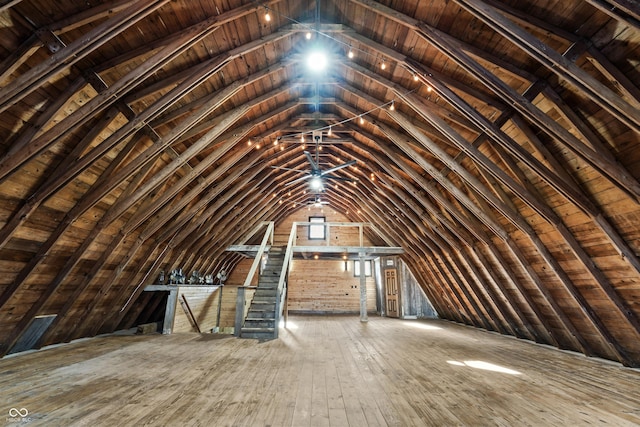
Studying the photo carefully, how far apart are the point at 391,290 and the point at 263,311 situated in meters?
7.38

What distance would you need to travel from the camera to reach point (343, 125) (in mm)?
7188

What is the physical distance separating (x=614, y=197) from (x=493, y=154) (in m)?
1.75

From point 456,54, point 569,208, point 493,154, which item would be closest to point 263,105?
point 456,54

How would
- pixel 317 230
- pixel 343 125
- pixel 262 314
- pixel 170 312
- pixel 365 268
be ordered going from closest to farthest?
1. pixel 343 125
2. pixel 262 314
3. pixel 170 312
4. pixel 365 268
5. pixel 317 230

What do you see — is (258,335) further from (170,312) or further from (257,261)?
(170,312)

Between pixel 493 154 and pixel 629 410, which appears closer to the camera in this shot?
pixel 629 410

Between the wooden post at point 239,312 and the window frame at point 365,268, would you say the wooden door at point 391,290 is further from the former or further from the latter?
the wooden post at point 239,312

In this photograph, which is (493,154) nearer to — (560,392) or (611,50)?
(611,50)

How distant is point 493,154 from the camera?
4.96 meters

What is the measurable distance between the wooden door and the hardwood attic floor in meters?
6.54

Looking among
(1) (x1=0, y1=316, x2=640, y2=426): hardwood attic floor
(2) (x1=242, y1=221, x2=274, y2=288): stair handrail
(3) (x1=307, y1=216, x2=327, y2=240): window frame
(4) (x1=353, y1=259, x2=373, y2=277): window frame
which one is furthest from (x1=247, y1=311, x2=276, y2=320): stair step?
(4) (x1=353, y1=259, x2=373, y2=277): window frame

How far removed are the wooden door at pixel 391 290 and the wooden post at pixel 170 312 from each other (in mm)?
8957

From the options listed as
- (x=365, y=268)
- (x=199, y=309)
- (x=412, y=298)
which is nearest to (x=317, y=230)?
(x=365, y=268)

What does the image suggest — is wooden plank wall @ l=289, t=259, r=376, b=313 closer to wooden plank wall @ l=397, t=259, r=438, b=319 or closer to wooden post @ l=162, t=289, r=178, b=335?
wooden plank wall @ l=397, t=259, r=438, b=319
